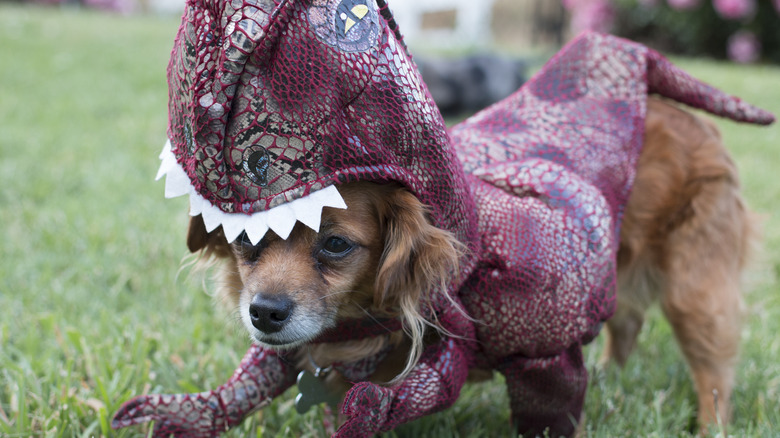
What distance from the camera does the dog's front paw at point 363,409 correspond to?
1700 millimetres

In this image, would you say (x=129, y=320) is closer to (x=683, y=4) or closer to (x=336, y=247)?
(x=336, y=247)

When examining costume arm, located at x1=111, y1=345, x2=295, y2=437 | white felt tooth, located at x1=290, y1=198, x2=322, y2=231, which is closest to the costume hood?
white felt tooth, located at x1=290, y1=198, x2=322, y2=231

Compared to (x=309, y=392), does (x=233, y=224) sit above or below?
above

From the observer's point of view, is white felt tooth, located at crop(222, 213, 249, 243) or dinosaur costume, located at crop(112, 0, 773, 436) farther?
white felt tooth, located at crop(222, 213, 249, 243)

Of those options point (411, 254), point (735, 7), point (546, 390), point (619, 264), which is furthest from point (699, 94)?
point (735, 7)

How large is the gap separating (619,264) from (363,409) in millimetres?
1368

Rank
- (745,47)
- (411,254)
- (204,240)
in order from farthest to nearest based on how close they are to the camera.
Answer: (745,47), (204,240), (411,254)

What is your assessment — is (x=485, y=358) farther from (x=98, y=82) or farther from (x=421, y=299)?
(x=98, y=82)

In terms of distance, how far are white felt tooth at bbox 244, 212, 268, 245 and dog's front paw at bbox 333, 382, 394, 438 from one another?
0.47 m

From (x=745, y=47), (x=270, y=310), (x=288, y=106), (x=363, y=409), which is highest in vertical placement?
(x=288, y=106)

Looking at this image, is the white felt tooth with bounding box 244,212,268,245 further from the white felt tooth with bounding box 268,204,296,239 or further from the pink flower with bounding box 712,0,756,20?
the pink flower with bounding box 712,0,756,20

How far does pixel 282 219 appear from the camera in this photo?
4.92ft

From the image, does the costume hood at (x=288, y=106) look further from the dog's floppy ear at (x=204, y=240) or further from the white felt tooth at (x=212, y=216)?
the dog's floppy ear at (x=204, y=240)

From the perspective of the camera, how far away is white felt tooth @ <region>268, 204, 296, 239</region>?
1.50m
